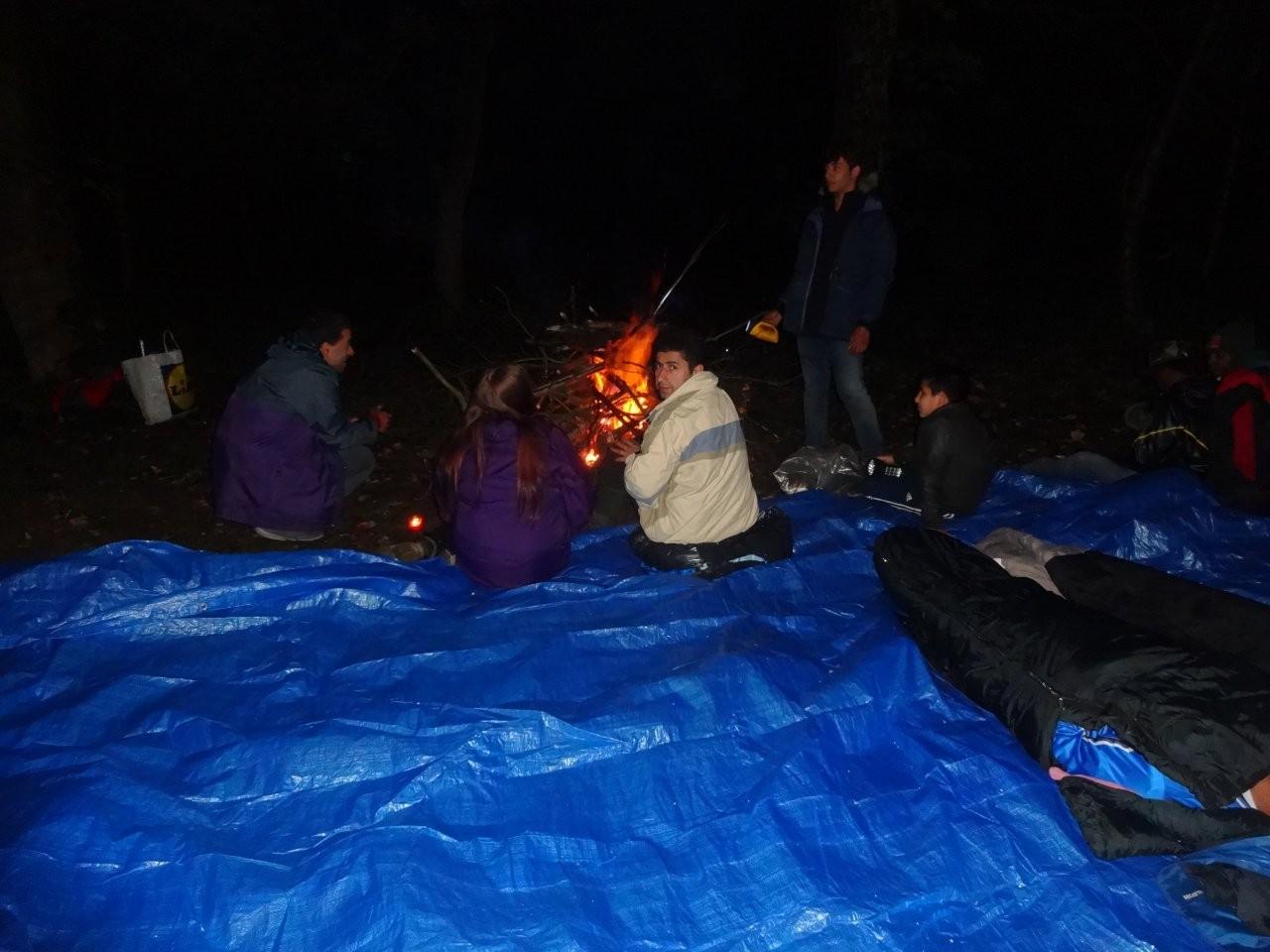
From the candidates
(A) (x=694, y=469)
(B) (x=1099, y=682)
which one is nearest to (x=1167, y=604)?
(B) (x=1099, y=682)

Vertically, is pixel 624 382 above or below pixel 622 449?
above

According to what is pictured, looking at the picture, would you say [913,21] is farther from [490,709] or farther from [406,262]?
[406,262]

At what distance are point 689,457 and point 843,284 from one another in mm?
2115

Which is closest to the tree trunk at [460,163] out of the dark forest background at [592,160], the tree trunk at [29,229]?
the dark forest background at [592,160]

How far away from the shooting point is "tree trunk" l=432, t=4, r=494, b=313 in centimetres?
982

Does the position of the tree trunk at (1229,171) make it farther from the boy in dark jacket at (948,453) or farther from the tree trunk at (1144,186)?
the boy in dark jacket at (948,453)

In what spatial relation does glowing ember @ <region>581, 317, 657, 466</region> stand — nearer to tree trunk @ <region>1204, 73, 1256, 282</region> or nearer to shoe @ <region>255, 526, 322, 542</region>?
shoe @ <region>255, 526, 322, 542</region>

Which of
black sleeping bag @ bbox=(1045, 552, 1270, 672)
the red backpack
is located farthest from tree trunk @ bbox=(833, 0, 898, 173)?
black sleeping bag @ bbox=(1045, 552, 1270, 672)

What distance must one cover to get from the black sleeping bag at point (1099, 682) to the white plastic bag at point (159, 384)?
20.6ft

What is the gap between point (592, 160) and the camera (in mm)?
18844

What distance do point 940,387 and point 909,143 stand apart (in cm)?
720

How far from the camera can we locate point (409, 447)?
7219 mm

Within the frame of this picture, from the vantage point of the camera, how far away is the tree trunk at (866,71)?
23.4ft

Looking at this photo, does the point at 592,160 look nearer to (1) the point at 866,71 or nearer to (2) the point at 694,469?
(1) the point at 866,71
